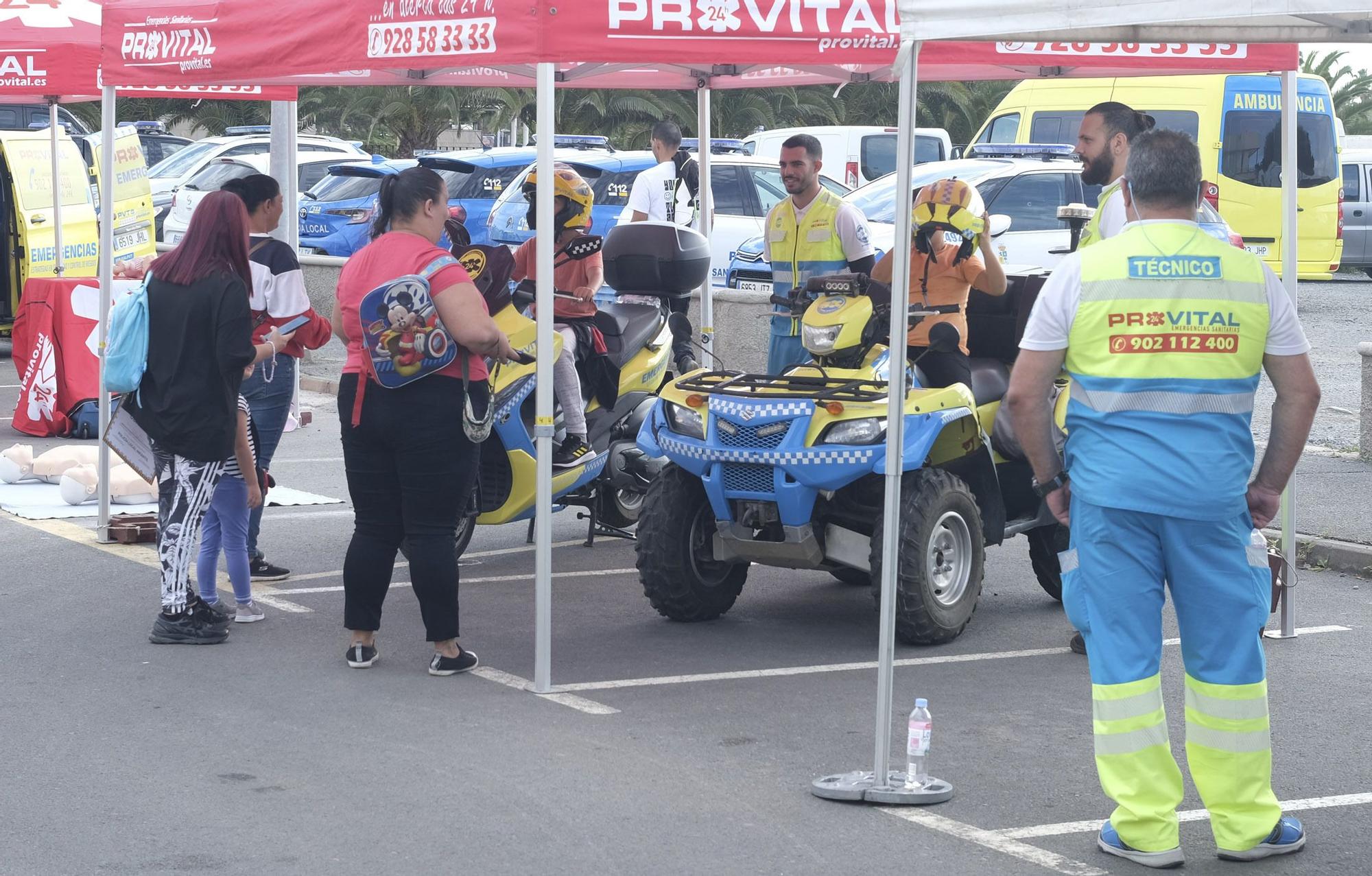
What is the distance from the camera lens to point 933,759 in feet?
18.3

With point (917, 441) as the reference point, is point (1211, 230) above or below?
above

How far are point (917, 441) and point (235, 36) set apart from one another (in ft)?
11.7

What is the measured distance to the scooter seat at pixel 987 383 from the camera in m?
7.44

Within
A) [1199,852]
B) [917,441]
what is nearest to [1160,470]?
[1199,852]

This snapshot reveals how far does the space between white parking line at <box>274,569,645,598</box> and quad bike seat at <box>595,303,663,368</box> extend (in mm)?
1034

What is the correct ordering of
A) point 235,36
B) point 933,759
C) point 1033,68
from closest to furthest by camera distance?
point 933,759 < point 235,36 < point 1033,68

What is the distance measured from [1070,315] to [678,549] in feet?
9.58

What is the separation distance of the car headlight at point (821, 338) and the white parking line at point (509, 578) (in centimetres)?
194

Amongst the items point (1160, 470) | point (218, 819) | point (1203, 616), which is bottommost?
point (218, 819)

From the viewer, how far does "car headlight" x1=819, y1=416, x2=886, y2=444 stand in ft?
21.9

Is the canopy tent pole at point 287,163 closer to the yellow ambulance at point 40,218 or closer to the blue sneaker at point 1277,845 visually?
the yellow ambulance at point 40,218

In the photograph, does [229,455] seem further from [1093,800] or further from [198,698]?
[1093,800]

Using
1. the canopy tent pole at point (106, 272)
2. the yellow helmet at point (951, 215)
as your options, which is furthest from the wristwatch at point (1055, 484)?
the canopy tent pole at point (106, 272)

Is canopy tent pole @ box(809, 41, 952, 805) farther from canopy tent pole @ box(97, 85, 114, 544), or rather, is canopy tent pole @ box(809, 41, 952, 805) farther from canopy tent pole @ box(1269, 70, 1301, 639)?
canopy tent pole @ box(97, 85, 114, 544)
